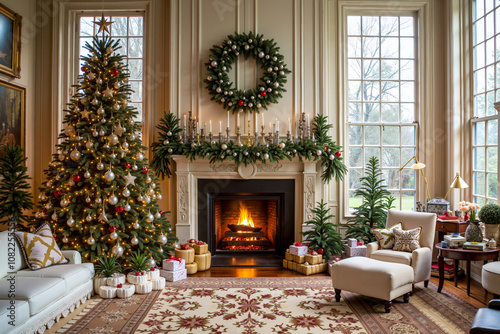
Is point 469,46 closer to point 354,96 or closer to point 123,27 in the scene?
point 354,96

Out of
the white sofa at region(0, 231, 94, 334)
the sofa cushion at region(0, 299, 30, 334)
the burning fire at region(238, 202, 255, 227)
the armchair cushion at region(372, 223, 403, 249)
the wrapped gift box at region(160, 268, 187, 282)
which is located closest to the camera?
the sofa cushion at region(0, 299, 30, 334)

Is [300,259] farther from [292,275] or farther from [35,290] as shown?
[35,290]

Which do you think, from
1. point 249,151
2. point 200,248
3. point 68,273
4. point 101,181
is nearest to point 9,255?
point 68,273

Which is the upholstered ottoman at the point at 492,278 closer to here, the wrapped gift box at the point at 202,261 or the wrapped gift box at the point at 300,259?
the wrapped gift box at the point at 300,259

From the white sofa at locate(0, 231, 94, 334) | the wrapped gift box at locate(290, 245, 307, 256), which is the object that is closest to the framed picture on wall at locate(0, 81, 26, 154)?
the white sofa at locate(0, 231, 94, 334)

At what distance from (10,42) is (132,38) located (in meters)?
1.67

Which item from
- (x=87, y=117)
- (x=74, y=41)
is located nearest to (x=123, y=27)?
(x=74, y=41)

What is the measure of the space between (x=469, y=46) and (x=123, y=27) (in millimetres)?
5167

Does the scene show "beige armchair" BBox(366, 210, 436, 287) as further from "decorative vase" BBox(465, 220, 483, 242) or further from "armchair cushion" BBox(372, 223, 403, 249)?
"decorative vase" BBox(465, 220, 483, 242)

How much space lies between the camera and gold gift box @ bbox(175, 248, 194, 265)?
17.7ft

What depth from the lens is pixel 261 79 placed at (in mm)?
5918

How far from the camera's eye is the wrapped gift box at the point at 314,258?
537 cm

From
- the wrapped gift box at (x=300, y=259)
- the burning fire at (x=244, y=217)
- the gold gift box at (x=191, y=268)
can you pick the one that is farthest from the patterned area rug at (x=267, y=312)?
the burning fire at (x=244, y=217)

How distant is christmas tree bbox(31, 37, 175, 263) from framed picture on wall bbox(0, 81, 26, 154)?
3.93ft
